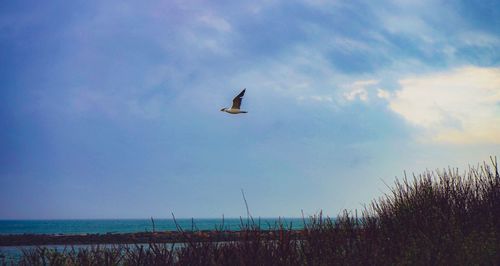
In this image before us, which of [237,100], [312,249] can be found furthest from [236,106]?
[312,249]

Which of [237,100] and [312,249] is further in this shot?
[237,100]

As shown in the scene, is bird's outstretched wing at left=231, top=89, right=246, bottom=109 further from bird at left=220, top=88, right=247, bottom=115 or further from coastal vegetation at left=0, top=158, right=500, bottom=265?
coastal vegetation at left=0, top=158, right=500, bottom=265

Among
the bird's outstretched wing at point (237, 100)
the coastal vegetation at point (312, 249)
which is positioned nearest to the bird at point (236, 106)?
the bird's outstretched wing at point (237, 100)

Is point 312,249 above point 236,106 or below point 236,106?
below

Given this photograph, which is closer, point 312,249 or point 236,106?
point 312,249

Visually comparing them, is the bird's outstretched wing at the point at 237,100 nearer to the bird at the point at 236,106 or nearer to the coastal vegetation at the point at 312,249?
the bird at the point at 236,106

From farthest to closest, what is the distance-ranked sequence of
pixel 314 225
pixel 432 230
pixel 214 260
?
pixel 432 230, pixel 314 225, pixel 214 260

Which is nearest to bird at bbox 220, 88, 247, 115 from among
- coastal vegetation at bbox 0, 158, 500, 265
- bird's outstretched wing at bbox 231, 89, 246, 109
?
bird's outstretched wing at bbox 231, 89, 246, 109

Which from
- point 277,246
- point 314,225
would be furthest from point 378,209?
point 277,246

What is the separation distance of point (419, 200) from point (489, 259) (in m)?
4.12

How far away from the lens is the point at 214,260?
29.7ft

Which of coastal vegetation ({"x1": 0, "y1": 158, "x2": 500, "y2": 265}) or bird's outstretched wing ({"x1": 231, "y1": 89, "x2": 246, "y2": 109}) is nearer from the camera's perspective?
coastal vegetation ({"x1": 0, "y1": 158, "x2": 500, "y2": 265})

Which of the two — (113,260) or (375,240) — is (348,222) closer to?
(375,240)

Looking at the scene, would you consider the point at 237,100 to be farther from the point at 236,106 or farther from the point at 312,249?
the point at 312,249
